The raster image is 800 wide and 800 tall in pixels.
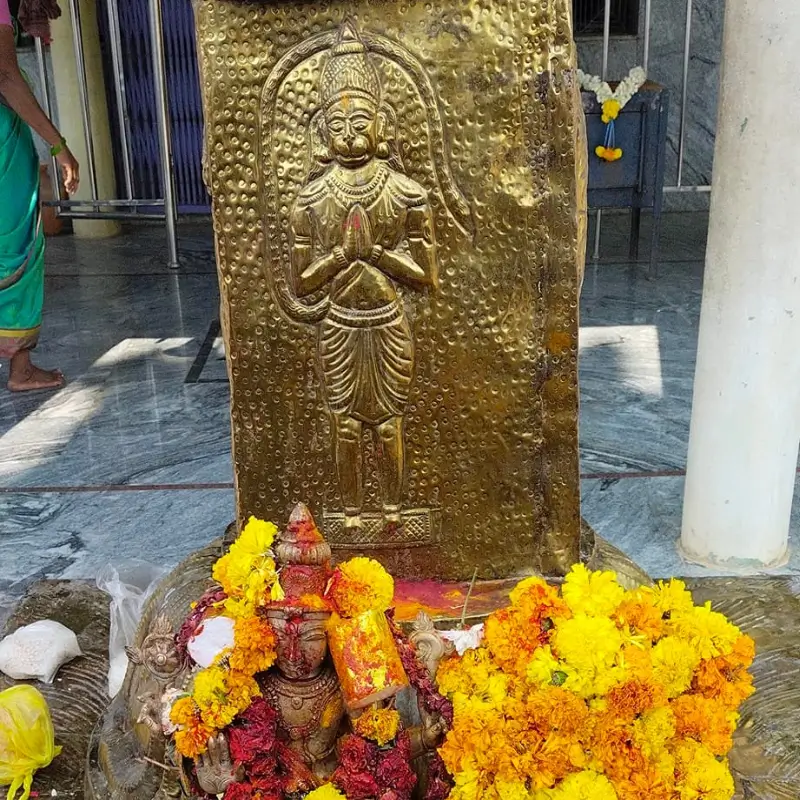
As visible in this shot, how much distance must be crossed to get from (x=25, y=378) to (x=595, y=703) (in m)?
3.74

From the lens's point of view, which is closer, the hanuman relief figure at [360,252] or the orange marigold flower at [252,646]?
the orange marigold flower at [252,646]

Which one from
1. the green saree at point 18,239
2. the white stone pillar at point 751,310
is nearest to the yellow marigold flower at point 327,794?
the white stone pillar at point 751,310

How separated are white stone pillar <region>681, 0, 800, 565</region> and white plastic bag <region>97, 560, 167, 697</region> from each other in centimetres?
161

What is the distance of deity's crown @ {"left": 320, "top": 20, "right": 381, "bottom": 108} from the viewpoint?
1.98m

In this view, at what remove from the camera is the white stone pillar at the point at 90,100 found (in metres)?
7.02

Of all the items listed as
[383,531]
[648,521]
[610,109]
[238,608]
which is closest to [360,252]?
[383,531]

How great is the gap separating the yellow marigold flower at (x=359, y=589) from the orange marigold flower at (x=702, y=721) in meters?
0.51

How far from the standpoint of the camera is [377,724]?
170 centimetres

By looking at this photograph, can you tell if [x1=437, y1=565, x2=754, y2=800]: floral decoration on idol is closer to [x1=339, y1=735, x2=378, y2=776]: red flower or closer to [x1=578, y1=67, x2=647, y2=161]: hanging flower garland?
[x1=339, y1=735, x2=378, y2=776]: red flower

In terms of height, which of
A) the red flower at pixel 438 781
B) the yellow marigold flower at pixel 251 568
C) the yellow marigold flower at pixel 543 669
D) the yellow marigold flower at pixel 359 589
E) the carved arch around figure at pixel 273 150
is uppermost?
the carved arch around figure at pixel 273 150

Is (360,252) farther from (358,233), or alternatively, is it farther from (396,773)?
(396,773)

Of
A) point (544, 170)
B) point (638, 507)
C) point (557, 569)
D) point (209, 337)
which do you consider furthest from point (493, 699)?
point (209, 337)

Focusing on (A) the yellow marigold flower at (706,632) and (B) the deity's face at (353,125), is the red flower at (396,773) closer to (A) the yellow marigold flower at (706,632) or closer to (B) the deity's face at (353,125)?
(A) the yellow marigold flower at (706,632)

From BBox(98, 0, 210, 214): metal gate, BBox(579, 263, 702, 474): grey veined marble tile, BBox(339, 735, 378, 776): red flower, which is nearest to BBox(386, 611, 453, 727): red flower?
BBox(339, 735, 378, 776): red flower
